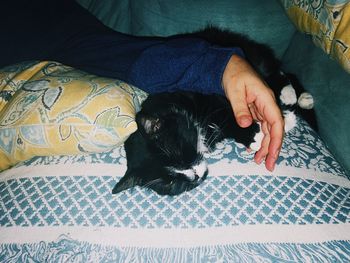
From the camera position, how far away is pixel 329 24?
777 millimetres

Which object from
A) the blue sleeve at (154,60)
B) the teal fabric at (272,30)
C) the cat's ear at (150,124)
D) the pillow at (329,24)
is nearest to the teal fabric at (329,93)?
the teal fabric at (272,30)

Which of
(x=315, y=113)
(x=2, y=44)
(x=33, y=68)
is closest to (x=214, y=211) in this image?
(x=315, y=113)

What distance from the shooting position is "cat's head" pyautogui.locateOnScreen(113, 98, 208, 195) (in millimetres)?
919

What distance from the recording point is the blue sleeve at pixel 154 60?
813 millimetres

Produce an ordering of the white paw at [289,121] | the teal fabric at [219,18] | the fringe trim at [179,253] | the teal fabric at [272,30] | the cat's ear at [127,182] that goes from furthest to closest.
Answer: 1. the teal fabric at [219,18]
2. the white paw at [289,121]
3. the teal fabric at [272,30]
4. the cat's ear at [127,182]
5. the fringe trim at [179,253]

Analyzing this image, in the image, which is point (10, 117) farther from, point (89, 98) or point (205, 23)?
point (205, 23)

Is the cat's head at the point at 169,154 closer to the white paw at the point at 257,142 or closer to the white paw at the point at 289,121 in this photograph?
the white paw at the point at 257,142

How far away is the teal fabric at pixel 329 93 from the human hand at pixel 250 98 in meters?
0.26

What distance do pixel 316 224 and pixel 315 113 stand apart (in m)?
0.44

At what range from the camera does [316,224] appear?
711 millimetres

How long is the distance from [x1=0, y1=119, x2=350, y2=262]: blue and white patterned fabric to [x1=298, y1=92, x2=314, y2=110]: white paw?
190 millimetres

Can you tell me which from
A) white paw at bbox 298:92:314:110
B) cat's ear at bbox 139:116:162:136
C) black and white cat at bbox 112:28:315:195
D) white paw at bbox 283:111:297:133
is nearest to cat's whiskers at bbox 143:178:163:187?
black and white cat at bbox 112:28:315:195

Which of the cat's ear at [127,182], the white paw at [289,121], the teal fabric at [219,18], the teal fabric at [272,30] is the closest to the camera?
the cat's ear at [127,182]

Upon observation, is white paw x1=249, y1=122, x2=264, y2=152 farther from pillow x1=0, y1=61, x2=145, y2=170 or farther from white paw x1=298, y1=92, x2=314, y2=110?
pillow x1=0, y1=61, x2=145, y2=170
